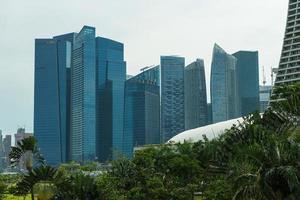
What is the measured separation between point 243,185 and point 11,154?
81.3 feet

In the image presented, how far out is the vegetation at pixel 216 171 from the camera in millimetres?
17406

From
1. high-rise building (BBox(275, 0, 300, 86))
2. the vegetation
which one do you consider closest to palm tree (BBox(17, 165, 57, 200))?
the vegetation

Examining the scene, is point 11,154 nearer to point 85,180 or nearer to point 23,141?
point 23,141

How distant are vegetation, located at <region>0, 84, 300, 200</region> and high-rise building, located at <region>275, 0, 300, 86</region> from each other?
63.1 m

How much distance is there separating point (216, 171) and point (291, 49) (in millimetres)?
87316

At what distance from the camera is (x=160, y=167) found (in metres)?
37.8

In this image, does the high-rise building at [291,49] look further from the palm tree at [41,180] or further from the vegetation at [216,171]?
the palm tree at [41,180]

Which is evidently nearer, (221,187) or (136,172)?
(221,187)

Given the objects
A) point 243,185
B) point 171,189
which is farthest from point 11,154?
point 243,185

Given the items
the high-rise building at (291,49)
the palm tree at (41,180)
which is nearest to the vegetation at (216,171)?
the palm tree at (41,180)

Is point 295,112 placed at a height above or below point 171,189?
above

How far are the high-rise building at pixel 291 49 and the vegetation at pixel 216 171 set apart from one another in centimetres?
6309

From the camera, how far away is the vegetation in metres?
17.4

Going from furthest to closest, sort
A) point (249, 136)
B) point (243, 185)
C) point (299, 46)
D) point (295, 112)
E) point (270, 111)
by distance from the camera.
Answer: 1. point (299, 46)
2. point (270, 111)
3. point (295, 112)
4. point (249, 136)
5. point (243, 185)
